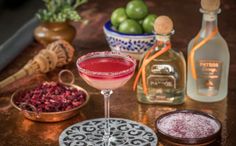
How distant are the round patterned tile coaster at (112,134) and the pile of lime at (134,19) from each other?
50 cm

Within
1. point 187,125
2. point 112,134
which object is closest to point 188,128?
point 187,125

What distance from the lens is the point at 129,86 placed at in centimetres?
186

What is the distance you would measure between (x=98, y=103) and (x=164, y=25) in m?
0.32

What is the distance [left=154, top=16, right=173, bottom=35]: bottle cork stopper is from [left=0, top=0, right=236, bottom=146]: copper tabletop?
0.77 feet

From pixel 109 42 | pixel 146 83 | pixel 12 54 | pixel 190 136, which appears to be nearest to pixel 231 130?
pixel 190 136

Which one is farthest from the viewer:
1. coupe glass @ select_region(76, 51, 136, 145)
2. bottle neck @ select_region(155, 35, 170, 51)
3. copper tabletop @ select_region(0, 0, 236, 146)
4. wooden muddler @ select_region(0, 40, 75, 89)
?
wooden muddler @ select_region(0, 40, 75, 89)

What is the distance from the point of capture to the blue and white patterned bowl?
2.00 meters

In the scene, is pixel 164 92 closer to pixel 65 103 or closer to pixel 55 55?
pixel 65 103

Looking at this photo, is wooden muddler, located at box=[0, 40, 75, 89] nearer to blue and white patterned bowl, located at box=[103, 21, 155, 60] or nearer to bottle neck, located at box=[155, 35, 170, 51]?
blue and white patterned bowl, located at box=[103, 21, 155, 60]

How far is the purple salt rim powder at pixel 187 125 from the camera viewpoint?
148cm

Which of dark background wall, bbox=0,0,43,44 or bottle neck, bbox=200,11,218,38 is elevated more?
bottle neck, bbox=200,11,218,38

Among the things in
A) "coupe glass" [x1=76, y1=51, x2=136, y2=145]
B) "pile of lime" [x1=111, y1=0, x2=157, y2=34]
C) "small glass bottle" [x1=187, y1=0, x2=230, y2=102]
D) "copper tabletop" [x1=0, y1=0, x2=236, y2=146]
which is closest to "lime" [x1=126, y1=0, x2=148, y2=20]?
"pile of lime" [x1=111, y1=0, x2=157, y2=34]

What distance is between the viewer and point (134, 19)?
206 centimetres

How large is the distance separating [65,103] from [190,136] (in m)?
0.38
